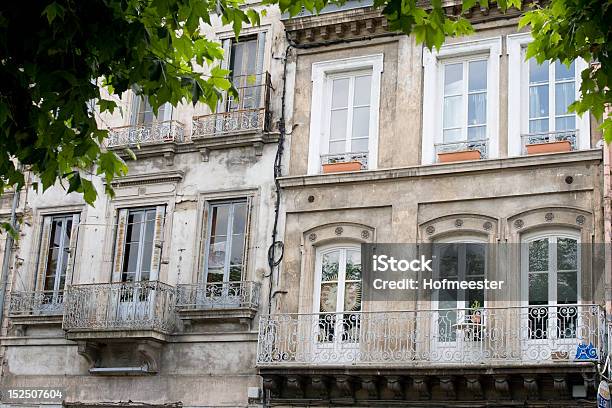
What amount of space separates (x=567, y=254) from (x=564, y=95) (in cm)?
282

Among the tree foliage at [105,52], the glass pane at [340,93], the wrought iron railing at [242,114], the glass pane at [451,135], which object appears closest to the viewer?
the tree foliage at [105,52]

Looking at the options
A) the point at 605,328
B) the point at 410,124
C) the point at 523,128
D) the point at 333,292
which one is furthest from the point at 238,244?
the point at 605,328

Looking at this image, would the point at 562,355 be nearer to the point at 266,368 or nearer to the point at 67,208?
the point at 266,368

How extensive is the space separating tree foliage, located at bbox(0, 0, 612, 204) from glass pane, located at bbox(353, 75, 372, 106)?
10.1m

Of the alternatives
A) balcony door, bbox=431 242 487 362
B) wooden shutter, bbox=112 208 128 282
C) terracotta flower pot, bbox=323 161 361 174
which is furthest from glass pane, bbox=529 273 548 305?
wooden shutter, bbox=112 208 128 282

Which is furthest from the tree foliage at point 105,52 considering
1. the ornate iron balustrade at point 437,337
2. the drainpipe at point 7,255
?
the drainpipe at point 7,255

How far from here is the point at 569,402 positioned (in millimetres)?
16844

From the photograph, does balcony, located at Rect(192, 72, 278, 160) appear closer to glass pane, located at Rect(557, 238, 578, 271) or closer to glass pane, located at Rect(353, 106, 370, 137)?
glass pane, located at Rect(353, 106, 370, 137)

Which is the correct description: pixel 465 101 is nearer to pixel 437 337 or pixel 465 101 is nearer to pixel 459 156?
pixel 459 156

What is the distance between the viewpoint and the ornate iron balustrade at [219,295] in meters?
19.9

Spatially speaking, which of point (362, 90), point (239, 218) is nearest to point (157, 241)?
point (239, 218)

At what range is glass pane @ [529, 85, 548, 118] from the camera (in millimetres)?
18703

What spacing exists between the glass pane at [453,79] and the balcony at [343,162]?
6.37ft

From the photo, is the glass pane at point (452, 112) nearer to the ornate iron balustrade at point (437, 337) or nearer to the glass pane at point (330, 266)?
the glass pane at point (330, 266)
